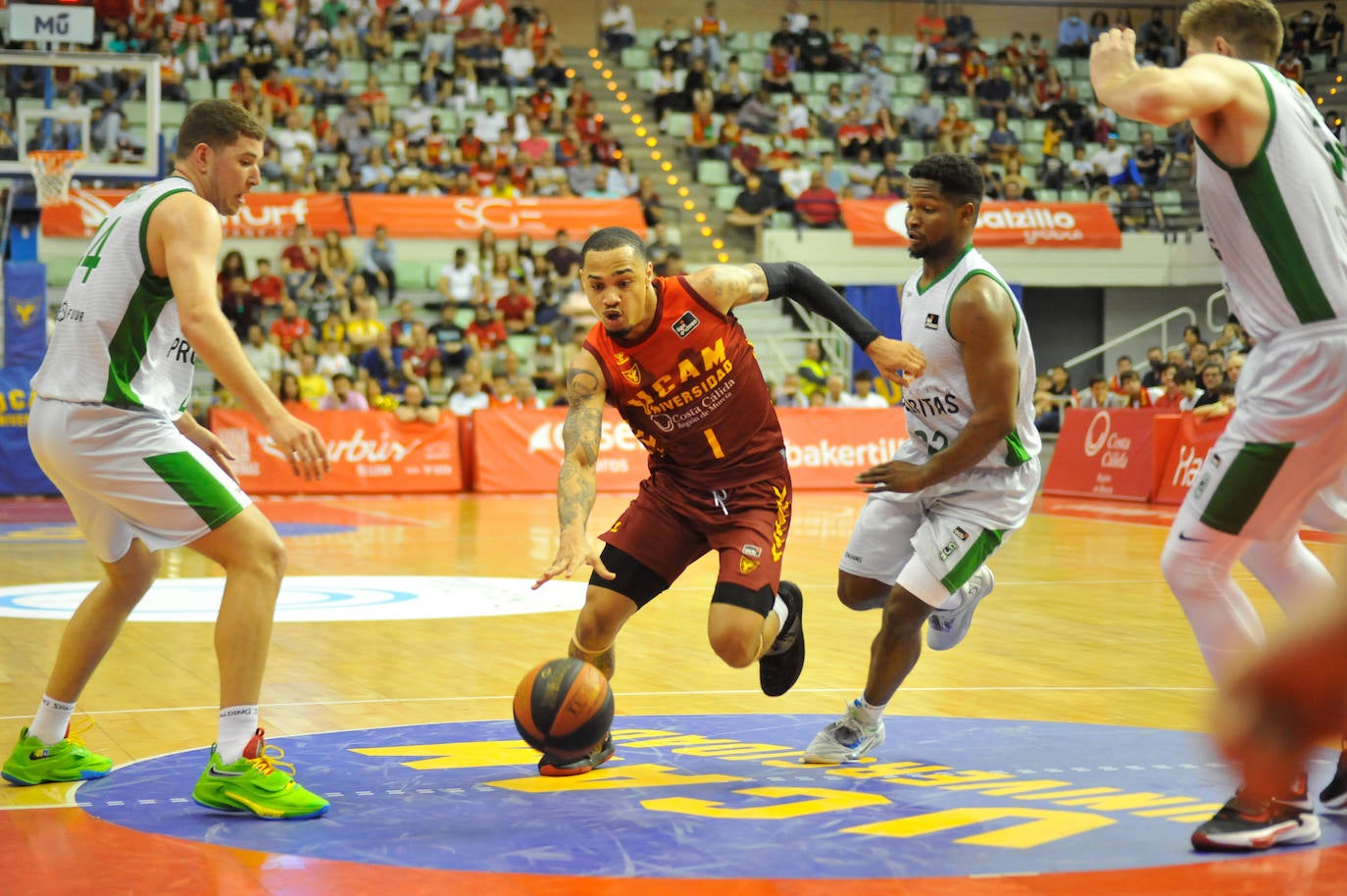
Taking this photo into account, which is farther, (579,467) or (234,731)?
(579,467)

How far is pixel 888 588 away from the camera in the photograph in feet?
19.0

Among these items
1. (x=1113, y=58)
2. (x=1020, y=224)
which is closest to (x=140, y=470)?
(x=1113, y=58)

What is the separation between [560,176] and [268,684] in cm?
1778

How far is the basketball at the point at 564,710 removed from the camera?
4926mm

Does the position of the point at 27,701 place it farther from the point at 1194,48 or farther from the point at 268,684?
the point at 1194,48

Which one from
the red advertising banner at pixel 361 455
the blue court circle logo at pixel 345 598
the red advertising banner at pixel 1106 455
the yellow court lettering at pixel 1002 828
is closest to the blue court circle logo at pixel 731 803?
the yellow court lettering at pixel 1002 828

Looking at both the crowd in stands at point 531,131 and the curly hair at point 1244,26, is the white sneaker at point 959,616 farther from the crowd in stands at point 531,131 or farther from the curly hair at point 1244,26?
the crowd in stands at point 531,131

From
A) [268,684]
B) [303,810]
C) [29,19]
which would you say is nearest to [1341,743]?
[303,810]

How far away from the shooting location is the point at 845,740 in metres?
5.42

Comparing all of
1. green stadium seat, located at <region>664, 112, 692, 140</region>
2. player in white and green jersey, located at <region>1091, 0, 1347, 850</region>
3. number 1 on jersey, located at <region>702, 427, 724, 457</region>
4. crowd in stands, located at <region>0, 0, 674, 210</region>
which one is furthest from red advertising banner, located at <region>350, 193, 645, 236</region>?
player in white and green jersey, located at <region>1091, 0, 1347, 850</region>

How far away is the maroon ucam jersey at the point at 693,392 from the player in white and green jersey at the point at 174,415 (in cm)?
135

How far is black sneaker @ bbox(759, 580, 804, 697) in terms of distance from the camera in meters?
5.82

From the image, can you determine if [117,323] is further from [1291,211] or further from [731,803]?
[1291,211]

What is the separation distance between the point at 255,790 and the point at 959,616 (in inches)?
103
